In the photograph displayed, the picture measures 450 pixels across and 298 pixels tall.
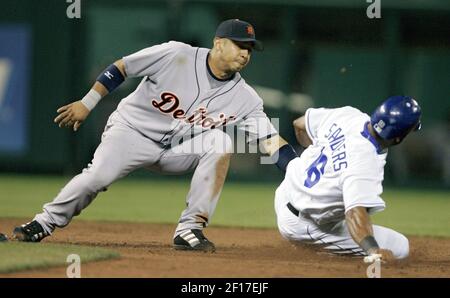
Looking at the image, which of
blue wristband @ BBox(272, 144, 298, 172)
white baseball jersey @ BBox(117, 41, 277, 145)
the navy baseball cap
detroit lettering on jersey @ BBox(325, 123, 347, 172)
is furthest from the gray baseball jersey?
detroit lettering on jersey @ BBox(325, 123, 347, 172)

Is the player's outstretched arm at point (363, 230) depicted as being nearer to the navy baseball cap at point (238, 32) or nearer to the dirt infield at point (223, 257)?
the dirt infield at point (223, 257)

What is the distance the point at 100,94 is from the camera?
5770 mm

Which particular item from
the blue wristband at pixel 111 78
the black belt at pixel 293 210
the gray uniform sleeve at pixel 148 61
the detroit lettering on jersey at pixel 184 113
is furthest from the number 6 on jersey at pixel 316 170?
the blue wristband at pixel 111 78

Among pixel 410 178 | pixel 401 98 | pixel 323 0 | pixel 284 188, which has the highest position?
pixel 323 0

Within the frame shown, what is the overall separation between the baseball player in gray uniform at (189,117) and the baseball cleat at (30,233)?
170mm

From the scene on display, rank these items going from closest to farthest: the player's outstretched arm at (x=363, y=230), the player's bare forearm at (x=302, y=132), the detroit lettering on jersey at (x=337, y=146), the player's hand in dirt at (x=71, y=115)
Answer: the player's outstretched arm at (x=363, y=230) < the detroit lettering on jersey at (x=337, y=146) < the player's hand in dirt at (x=71, y=115) < the player's bare forearm at (x=302, y=132)

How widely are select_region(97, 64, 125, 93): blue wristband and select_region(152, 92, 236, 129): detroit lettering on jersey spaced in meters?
0.29

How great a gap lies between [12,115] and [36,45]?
3.88 ft

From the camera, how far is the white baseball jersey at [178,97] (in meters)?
5.92

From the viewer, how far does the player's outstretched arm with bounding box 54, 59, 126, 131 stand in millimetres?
5613

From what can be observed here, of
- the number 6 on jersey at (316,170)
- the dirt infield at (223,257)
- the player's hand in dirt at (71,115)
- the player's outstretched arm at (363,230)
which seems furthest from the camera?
the player's hand in dirt at (71,115)

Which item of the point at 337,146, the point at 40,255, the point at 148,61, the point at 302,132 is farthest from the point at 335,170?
the point at 40,255

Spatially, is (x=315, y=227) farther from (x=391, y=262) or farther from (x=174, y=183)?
(x=174, y=183)
